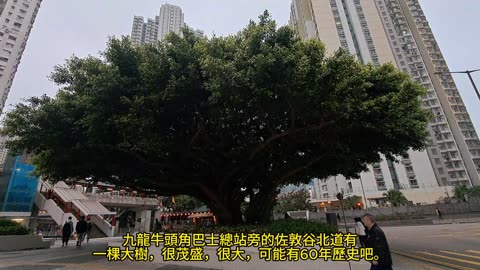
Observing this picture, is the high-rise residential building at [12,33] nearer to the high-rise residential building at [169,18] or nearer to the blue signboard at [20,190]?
the high-rise residential building at [169,18]

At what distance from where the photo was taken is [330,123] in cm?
1075

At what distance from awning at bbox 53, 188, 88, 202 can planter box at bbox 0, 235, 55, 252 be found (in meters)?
12.3

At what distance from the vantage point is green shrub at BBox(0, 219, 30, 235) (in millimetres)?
14883

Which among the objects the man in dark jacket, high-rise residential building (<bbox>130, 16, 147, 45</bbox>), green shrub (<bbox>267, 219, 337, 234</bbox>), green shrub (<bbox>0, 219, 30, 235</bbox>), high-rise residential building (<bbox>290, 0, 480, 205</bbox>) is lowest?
the man in dark jacket

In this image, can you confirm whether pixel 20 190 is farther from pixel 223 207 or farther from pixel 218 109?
pixel 218 109

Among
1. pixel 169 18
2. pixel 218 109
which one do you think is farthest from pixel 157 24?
pixel 218 109

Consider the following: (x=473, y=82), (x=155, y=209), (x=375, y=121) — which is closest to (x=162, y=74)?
(x=375, y=121)

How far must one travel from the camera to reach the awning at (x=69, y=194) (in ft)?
90.9

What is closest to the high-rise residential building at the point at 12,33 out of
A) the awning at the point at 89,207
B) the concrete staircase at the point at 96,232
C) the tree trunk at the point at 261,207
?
the awning at the point at 89,207

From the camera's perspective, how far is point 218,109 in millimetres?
10195

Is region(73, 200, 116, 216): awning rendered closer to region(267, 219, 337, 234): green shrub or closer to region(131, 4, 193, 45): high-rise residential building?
region(267, 219, 337, 234): green shrub

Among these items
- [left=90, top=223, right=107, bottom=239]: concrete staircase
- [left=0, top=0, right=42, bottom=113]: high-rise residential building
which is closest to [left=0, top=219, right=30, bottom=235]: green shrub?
[left=90, top=223, right=107, bottom=239]: concrete staircase

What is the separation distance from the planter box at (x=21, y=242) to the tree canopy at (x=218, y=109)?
447 centimetres
